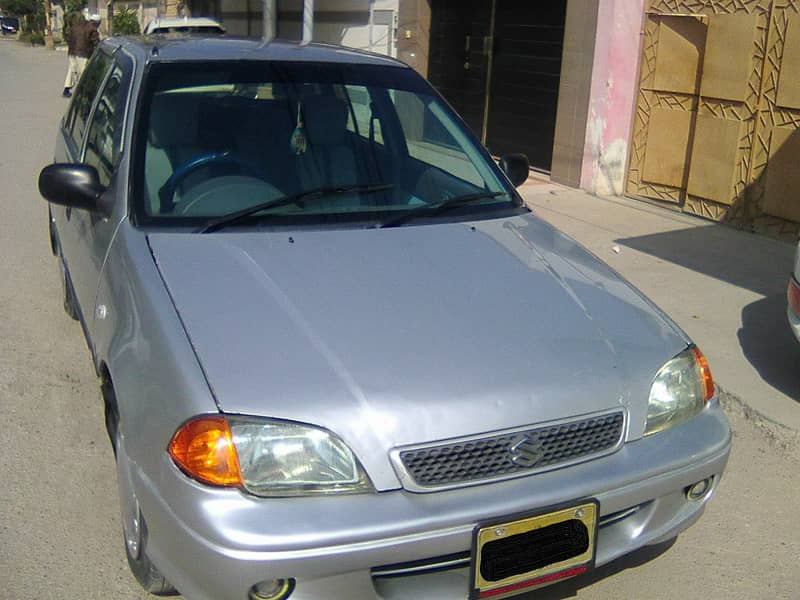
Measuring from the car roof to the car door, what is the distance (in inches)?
5.5

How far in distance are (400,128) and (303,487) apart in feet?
7.27

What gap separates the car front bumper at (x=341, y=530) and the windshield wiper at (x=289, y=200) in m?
1.04

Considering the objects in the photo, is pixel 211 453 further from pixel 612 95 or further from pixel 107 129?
pixel 612 95

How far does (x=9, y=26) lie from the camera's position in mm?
67312

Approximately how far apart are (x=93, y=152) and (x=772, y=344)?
151 inches

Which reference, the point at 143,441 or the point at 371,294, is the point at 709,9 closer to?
the point at 371,294

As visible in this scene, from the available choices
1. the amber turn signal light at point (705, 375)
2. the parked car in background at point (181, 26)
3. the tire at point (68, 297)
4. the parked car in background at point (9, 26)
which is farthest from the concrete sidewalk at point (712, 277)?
the parked car in background at point (9, 26)

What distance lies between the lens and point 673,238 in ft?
25.1

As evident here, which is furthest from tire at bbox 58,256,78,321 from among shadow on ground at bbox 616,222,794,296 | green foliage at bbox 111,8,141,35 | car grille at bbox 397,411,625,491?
green foliage at bbox 111,8,141,35

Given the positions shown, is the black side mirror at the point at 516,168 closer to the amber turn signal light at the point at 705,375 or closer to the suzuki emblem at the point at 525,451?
the amber turn signal light at the point at 705,375

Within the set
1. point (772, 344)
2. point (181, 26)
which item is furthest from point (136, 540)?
point (181, 26)

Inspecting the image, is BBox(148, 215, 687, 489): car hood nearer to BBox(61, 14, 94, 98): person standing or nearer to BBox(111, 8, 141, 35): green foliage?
BBox(61, 14, 94, 98): person standing

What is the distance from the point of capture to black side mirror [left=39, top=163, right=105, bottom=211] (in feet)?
11.4

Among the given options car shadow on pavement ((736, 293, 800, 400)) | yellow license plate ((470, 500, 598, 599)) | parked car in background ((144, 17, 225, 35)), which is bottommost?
car shadow on pavement ((736, 293, 800, 400))
